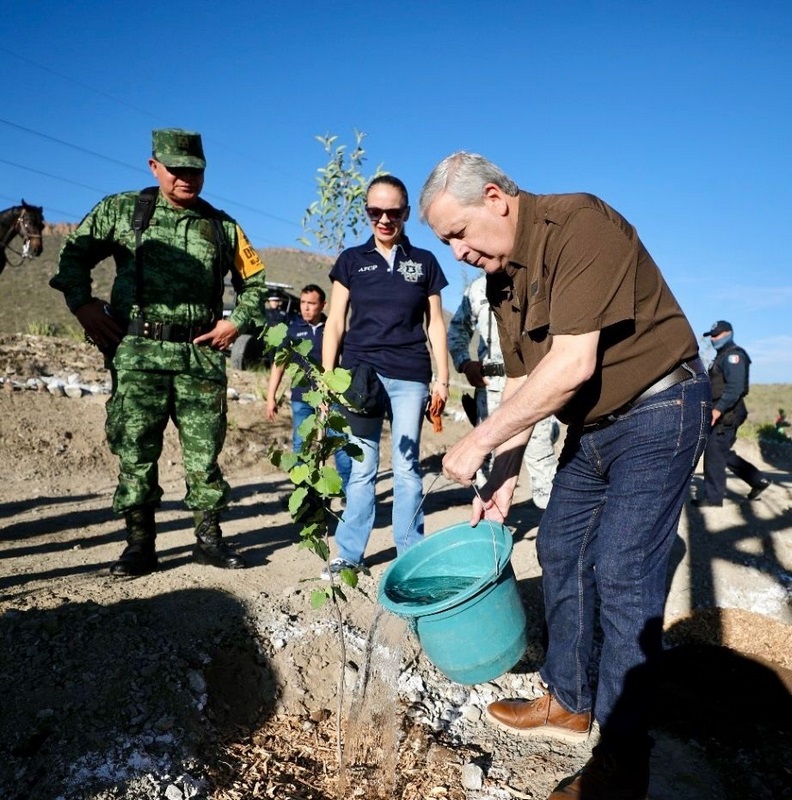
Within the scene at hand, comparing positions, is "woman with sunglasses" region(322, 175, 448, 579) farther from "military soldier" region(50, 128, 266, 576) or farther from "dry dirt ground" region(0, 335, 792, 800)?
"military soldier" region(50, 128, 266, 576)

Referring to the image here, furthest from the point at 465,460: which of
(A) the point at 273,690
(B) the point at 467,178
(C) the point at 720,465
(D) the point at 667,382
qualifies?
(C) the point at 720,465

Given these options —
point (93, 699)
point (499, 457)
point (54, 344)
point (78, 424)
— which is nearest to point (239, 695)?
point (93, 699)

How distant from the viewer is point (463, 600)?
7.09 feet

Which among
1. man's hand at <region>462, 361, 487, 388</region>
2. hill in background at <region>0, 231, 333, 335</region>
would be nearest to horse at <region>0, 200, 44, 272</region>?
man's hand at <region>462, 361, 487, 388</region>

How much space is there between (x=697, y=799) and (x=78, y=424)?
23.3 ft

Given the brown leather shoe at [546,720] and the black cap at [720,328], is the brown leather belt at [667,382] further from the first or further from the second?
the black cap at [720,328]

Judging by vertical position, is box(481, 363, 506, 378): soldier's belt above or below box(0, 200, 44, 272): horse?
below

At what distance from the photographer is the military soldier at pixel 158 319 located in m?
3.45

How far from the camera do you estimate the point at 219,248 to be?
11.9 feet

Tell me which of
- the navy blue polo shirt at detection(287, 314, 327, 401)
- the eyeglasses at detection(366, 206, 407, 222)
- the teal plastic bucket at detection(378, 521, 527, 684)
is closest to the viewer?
the teal plastic bucket at detection(378, 521, 527, 684)

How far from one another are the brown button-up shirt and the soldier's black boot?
93.6 inches

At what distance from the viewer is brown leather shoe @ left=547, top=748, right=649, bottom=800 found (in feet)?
7.14

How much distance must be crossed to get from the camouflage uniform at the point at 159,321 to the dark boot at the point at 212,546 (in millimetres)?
102

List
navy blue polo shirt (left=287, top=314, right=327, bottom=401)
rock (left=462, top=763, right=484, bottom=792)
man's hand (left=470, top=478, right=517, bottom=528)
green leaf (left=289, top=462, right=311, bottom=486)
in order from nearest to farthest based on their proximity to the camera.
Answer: green leaf (left=289, top=462, right=311, bottom=486) < rock (left=462, top=763, right=484, bottom=792) < man's hand (left=470, top=478, right=517, bottom=528) < navy blue polo shirt (left=287, top=314, right=327, bottom=401)
